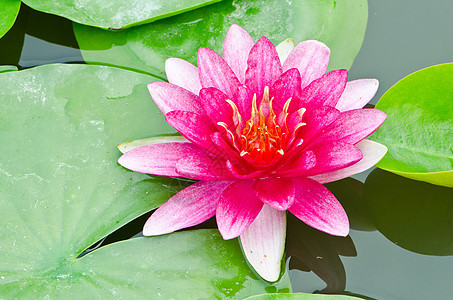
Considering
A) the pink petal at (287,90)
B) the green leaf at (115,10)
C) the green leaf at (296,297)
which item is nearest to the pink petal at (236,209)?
the green leaf at (296,297)

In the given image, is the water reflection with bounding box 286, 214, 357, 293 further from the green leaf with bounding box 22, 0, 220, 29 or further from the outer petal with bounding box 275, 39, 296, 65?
the green leaf with bounding box 22, 0, 220, 29

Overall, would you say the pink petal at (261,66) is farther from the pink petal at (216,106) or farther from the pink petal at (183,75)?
the pink petal at (183,75)

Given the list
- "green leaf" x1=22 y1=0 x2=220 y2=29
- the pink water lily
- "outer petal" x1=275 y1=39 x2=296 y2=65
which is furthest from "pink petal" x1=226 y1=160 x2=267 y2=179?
"green leaf" x1=22 y1=0 x2=220 y2=29

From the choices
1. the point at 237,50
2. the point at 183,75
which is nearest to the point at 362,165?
the point at 237,50

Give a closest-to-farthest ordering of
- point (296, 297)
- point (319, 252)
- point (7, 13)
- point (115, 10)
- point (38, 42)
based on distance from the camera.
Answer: point (296, 297)
point (319, 252)
point (115, 10)
point (7, 13)
point (38, 42)

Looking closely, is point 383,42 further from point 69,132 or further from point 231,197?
point 69,132

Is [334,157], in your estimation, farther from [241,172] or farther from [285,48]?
[285,48]
